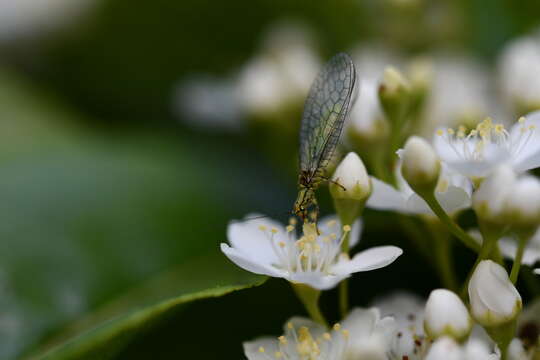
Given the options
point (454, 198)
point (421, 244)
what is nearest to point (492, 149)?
point (454, 198)

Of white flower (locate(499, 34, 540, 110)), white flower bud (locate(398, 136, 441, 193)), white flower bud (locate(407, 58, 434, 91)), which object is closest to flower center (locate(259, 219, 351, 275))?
white flower bud (locate(398, 136, 441, 193))

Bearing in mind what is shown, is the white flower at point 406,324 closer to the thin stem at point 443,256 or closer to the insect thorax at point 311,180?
the thin stem at point 443,256

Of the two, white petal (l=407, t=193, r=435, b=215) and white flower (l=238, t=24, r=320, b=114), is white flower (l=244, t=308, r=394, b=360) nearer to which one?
white petal (l=407, t=193, r=435, b=215)

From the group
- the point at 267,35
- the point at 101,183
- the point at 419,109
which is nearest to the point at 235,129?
the point at 267,35

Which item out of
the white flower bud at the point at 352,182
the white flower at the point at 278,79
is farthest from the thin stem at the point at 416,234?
the white flower at the point at 278,79

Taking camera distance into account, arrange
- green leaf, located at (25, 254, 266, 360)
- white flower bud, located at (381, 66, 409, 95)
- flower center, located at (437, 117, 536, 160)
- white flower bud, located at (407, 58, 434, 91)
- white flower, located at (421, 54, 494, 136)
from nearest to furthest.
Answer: green leaf, located at (25, 254, 266, 360), flower center, located at (437, 117, 536, 160), white flower bud, located at (381, 66, 409, 95), white flower bud, located at (407, 58, 434, 91), white flower, located at (421, 54, 494, 136)
